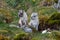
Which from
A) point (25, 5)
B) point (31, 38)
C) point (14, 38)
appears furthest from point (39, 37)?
point (25, 5)

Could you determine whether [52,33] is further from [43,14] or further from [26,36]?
[43,14]

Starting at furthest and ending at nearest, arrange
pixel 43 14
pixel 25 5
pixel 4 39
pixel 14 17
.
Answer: pixel 25 5, pixel 14 17, pixel 43 14, pixel 4 39

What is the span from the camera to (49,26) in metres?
12.4

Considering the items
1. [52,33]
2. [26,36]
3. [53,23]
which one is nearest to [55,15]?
[53,23]

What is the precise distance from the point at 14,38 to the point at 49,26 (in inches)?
112

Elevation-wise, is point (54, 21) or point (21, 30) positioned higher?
point (54, 21)

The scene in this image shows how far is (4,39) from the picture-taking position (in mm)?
9891

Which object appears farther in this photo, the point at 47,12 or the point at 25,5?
the point at 25,5

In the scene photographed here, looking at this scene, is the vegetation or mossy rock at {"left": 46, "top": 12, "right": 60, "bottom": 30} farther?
mossy rock at {"left": 46, "top": 12, "right": 60, "bottom": 30}

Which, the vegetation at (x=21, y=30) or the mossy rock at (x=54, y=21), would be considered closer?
the vegetation at (x=21, y=30)

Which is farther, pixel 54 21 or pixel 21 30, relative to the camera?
pixel 54 21

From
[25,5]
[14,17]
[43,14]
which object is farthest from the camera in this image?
[25,5]

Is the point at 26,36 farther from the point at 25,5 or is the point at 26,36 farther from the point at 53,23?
the point at 25,5

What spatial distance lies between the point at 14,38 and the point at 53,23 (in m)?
2.94
